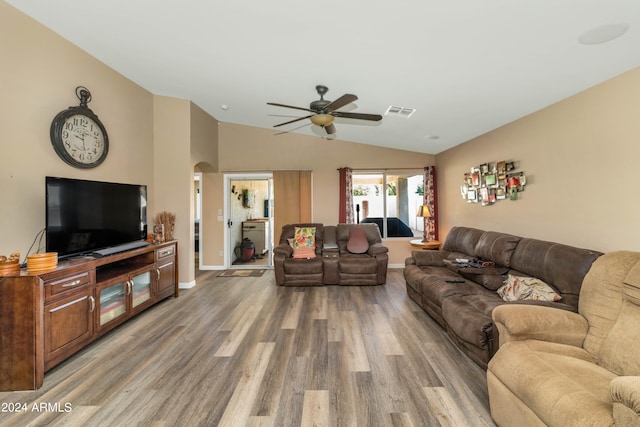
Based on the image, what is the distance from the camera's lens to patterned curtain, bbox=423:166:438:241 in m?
5.58

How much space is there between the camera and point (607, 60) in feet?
6.84

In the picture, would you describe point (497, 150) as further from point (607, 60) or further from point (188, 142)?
point (188, 142)

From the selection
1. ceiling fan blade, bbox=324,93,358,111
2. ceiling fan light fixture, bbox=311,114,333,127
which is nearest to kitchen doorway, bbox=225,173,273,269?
ceiling fan light fixture, bbox=311,114,333,127

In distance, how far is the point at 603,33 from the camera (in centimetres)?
182

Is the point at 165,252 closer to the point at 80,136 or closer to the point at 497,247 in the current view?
the point at 80,136

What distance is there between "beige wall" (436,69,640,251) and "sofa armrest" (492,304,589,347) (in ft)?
3.83

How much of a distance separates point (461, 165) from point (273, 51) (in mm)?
3765

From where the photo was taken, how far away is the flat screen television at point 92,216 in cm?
247

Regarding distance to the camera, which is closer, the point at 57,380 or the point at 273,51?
the point at 57,380

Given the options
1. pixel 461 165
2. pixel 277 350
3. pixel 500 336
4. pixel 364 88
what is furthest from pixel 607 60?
pixel 277 350

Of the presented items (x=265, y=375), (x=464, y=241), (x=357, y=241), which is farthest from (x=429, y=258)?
(x=265, y=375)

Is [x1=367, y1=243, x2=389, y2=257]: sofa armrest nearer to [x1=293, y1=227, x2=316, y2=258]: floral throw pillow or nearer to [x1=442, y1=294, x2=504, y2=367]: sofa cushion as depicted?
[x1=293, y1=227, x2=316, y2=258]: floral throw pillow

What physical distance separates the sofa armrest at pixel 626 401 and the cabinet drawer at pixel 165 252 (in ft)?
13.8

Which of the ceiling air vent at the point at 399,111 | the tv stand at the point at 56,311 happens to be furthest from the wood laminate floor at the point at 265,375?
the ceiling air vent at the point at 399,111
